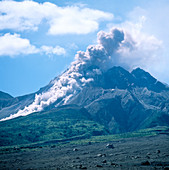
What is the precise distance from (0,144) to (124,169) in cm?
15034

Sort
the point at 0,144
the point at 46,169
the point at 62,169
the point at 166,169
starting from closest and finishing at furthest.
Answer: the point at 166,169, the point at 62,169, the point at 46,169, the point at 0,144

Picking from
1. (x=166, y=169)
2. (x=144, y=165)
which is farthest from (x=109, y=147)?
(x=166, y=169)

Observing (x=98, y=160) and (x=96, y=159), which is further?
(x=96, y=159)

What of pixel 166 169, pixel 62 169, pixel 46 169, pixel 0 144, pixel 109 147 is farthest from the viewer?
pixel 0 144

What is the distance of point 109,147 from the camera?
144750mm

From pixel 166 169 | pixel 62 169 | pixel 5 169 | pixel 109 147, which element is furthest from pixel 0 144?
pixel 166 169

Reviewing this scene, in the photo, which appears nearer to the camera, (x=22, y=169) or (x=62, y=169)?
(x=62, y=169)

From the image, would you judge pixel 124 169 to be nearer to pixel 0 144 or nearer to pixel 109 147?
pixel 109 147

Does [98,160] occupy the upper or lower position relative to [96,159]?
lower

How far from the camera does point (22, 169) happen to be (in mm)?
78562

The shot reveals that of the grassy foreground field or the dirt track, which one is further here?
the grassy foreground field

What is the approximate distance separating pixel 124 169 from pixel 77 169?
11.5 meters

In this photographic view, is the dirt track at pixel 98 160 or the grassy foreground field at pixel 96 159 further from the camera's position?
the grassy foreground field at pixel 96 159

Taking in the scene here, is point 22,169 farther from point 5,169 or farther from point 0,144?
point 0,144
